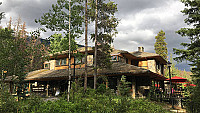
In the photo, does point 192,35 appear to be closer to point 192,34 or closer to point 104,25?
point 192,34

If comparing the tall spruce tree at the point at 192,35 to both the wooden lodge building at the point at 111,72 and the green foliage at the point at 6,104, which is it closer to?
the wooden lodge building at the point at 111,72

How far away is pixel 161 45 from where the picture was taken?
44406 millimetres

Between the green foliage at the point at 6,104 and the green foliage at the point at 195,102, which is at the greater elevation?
the green foliage at the point at 6,104

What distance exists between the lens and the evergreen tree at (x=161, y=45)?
1727 inches

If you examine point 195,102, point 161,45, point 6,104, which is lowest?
point 195,102

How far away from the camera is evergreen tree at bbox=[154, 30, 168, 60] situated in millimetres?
43875

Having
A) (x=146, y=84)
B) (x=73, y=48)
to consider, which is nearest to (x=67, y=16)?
(x=73, y=48)

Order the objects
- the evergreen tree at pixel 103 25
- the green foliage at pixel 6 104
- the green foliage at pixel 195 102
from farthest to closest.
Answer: the evergreen tree at pixel 103 25 → the green foliage at pixel 195 102 → the green foliage at pixel 6 104

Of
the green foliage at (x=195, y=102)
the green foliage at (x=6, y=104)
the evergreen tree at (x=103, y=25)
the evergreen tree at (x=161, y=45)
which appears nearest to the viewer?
the green foliage at (x=6, y=104)

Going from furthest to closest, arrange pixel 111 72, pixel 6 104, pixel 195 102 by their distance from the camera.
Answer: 1. pixel 111 72
2. pixel 195 102
3. pixel 6 104

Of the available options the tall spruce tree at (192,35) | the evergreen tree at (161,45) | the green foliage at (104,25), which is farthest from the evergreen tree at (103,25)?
the evergreen tree at (161,45)

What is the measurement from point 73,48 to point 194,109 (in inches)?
422

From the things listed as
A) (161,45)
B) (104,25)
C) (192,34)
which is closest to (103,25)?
(104,25)

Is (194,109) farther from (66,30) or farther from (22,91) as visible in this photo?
(22,91)
